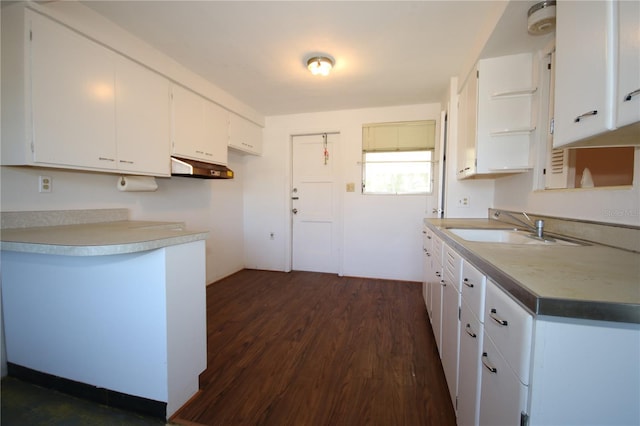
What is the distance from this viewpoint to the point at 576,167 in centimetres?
152

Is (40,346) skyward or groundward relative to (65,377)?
skyward

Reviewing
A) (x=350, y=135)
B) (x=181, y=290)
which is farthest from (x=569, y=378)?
(x=350, y=135)

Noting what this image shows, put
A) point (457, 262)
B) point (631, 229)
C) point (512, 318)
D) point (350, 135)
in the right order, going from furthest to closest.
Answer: point (350, 135) < point (457, 262) < point (631, 229) < point (512, 318)

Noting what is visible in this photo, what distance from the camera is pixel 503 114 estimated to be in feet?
Answer: 6.09

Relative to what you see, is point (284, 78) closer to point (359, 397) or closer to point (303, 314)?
point (303, 314)

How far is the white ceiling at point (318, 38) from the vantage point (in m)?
1.64

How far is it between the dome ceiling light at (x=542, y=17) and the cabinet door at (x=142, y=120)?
8.71ft

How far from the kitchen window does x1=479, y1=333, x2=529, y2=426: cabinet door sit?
2743mm

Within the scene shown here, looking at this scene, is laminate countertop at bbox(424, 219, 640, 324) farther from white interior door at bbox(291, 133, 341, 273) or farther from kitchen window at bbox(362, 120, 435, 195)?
white interior door at bbox(291, 133, 341, 273)

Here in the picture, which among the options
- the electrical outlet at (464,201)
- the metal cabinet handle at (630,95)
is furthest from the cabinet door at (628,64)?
the electrical outlet at (464,201)

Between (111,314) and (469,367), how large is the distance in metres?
1.73

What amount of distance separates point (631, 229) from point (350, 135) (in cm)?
290

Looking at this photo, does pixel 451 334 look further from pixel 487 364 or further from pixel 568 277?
pixel 568 277

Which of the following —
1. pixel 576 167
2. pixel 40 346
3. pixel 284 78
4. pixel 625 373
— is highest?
pixel 284 78
